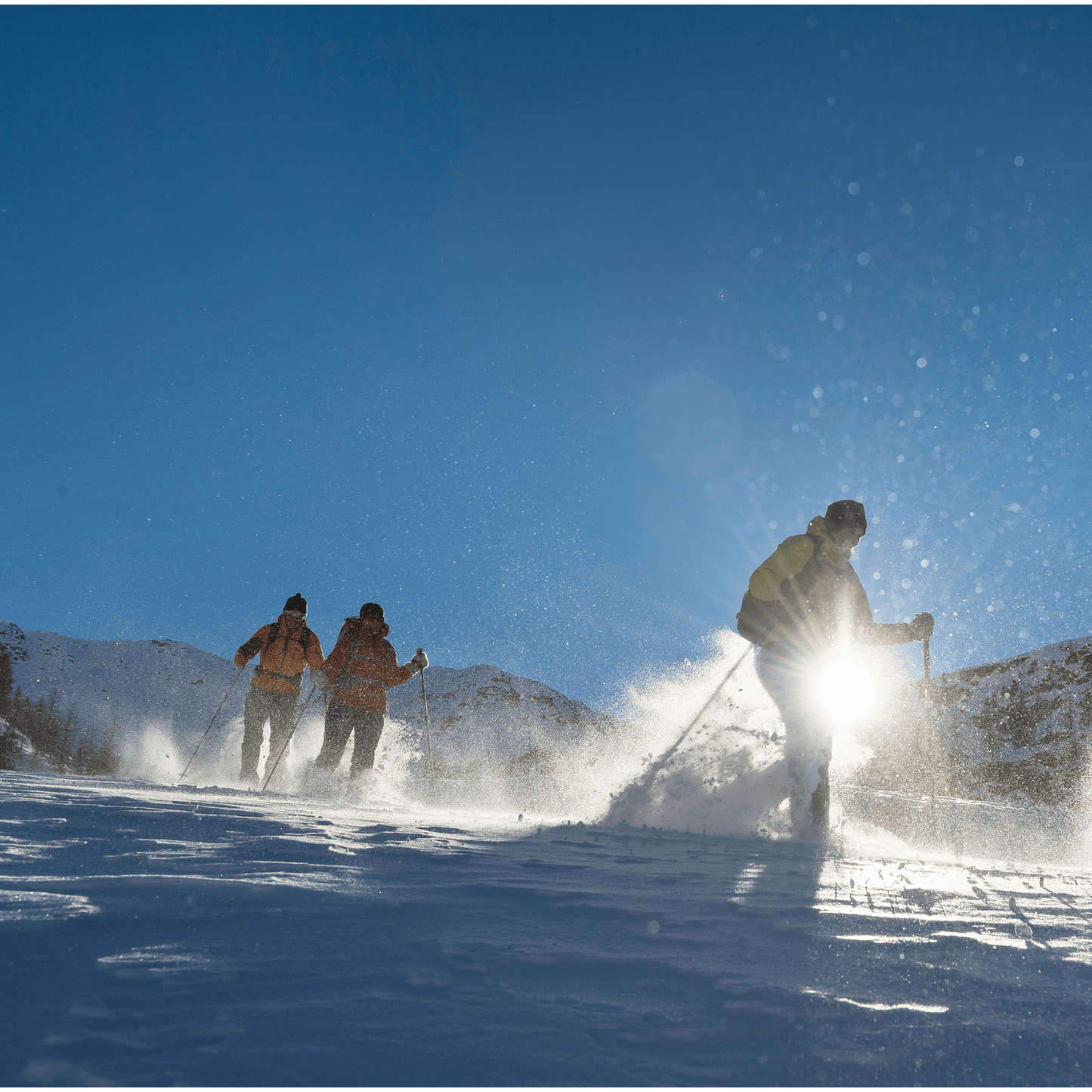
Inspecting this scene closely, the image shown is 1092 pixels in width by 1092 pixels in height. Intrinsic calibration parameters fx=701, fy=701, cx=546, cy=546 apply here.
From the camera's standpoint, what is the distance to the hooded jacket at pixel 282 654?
8375mm

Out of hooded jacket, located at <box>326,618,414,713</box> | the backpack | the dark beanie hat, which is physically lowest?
hooded jacket, located at <box>326,618,414,713</box>

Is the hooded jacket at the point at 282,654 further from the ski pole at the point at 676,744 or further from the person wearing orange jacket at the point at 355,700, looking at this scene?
the ski pole at the point at 676,744

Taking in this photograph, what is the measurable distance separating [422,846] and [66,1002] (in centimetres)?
207

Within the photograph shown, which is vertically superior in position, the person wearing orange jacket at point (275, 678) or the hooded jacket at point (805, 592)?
the hooded jacket at point (805, 592)

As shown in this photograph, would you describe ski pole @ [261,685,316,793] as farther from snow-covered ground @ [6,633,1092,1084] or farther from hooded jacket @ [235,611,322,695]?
snow-covered ground @ [6,633,1092,1084]

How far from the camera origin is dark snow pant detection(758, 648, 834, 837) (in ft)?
16.7

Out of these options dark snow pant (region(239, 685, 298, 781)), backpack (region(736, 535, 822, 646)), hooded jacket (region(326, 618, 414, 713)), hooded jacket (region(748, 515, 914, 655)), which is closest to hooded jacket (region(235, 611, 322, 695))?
dark snow pant (region(239, 685, 298, 781))

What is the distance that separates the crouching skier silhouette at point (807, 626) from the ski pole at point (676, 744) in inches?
28.8

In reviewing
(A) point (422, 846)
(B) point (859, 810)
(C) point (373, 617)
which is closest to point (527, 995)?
(A) point (422, 846)

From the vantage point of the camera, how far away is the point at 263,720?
8562mm

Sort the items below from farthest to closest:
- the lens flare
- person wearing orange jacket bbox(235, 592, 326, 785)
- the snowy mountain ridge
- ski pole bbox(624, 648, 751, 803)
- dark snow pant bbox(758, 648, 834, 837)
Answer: the snowy mountain ridge < person wearing orange jacket bbox(235, 592, 326, 785) < ski pole bbox(624, 648, 751, 803) < the lens flare < dark snow pant bbox(758, 648, 834, 837)

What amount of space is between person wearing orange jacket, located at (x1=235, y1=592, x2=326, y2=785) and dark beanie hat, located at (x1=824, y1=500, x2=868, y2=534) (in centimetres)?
591

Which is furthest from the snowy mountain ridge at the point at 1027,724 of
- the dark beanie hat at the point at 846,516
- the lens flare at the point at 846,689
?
the dark beanie hat at the point at 846,516

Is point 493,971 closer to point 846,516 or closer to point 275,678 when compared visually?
point 846,516
